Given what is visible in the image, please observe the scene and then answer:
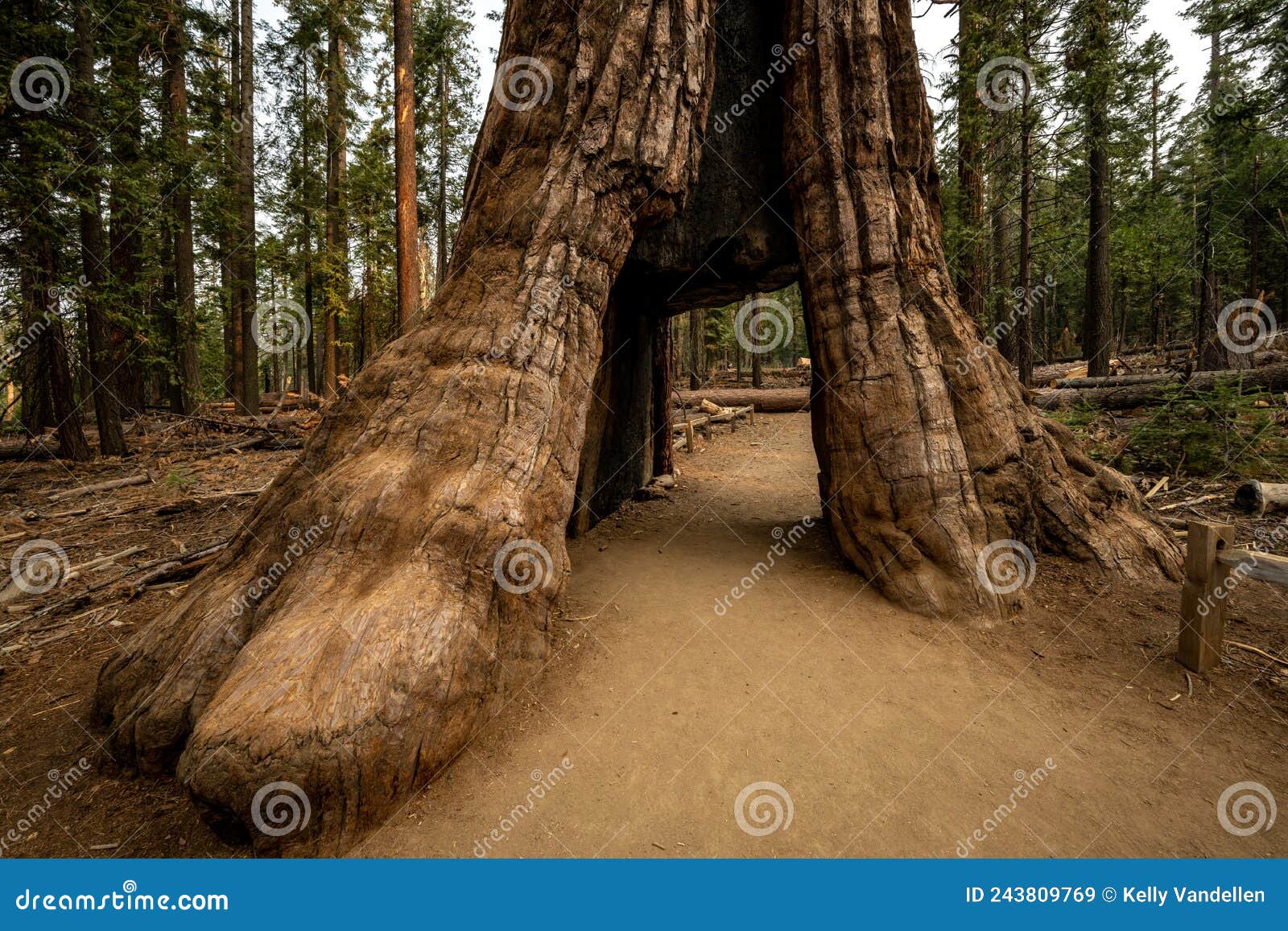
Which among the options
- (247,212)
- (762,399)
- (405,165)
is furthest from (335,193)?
(762,399)

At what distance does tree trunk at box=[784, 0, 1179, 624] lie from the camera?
15.0ft

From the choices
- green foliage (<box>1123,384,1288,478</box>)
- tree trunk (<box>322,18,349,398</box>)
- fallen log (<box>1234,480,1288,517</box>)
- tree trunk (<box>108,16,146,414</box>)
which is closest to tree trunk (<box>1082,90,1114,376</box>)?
green foliage (<box>1123,384,1288,478</box>)

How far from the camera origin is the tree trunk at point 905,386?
4582 millimetres

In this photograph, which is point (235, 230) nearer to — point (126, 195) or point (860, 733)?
point (126, 195)

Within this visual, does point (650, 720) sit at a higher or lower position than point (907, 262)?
lower

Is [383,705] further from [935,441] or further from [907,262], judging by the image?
[907,262]

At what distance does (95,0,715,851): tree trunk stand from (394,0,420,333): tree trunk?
6755 millimetres

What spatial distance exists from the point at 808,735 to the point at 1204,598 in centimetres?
293

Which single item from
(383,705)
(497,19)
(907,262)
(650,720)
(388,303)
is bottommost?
(650,720)

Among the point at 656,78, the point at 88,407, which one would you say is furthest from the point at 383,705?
the point at 88,407

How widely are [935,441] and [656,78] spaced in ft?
13.2

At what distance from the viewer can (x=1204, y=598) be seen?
3.59m

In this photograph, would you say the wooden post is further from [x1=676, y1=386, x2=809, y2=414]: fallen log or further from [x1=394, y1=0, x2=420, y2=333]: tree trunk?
[x1=676, y1=386, x2=809, y2=414]: fallen log

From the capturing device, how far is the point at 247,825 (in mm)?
2289
